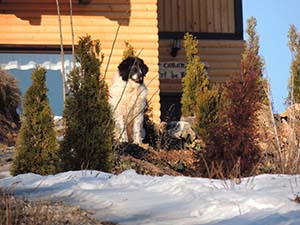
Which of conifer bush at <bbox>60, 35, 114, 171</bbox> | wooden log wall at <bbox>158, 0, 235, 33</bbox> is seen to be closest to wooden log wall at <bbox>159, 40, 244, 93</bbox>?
wooden log wall at <bbox>158, 0, 235, 33</bbox>

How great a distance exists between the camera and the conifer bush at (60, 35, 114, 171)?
331 inches

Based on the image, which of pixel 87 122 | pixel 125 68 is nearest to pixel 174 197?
pixel 87 122

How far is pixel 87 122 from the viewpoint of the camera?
858 centimetres

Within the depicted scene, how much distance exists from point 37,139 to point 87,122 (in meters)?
0.63

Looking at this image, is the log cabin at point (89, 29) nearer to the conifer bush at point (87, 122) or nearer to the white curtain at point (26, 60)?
the white curtain at point (26, 60)

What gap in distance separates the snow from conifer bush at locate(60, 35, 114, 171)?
1676mm

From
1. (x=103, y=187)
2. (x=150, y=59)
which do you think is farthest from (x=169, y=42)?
(x=103, y=187)

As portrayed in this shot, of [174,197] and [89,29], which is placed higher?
[89,29]

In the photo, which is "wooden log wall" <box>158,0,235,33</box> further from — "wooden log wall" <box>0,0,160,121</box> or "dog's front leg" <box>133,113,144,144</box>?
"dog's front leg" <box>133,113,144,144</box>

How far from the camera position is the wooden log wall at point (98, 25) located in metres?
14.8

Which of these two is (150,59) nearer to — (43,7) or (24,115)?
(43,7)

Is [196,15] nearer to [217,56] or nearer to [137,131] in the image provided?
[217,56]

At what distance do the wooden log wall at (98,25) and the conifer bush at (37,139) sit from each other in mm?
6111

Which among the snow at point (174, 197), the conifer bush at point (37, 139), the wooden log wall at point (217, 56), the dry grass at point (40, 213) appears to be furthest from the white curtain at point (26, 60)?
the dry grass at point (40, 213)
